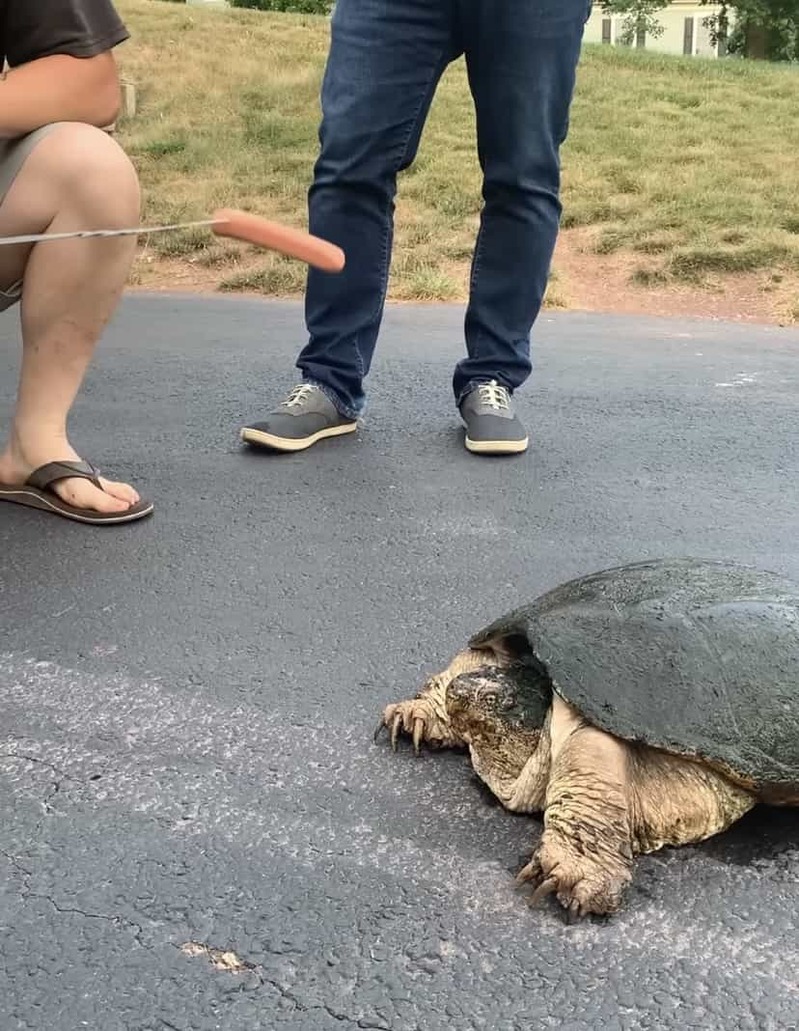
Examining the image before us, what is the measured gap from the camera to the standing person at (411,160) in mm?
2879

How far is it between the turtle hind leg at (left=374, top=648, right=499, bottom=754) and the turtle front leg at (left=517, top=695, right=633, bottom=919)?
0.70ft

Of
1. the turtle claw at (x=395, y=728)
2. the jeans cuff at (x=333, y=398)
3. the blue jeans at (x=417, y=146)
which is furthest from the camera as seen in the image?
the jeans cuff at (x=333, y=398)

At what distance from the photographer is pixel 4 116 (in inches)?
89.2

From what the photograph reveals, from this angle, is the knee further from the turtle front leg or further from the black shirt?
the turtle front leg

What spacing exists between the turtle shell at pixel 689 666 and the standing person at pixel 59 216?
1.35m

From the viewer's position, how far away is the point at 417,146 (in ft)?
9.94

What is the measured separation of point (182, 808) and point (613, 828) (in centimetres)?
59

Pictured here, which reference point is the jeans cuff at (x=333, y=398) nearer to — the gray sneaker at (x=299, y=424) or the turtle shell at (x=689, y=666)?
the gray sneaker at (x=299, y=424)

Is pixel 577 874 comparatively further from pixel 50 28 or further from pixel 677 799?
pixel 50 28

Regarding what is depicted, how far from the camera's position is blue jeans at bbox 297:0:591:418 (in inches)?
113

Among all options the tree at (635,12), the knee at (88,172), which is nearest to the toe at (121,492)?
the knee at (88,172)

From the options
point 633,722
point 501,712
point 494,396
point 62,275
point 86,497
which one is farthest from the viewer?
point 494,396

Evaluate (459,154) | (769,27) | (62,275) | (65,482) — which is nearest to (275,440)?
(65,482)

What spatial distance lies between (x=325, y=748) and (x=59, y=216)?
1.40m
